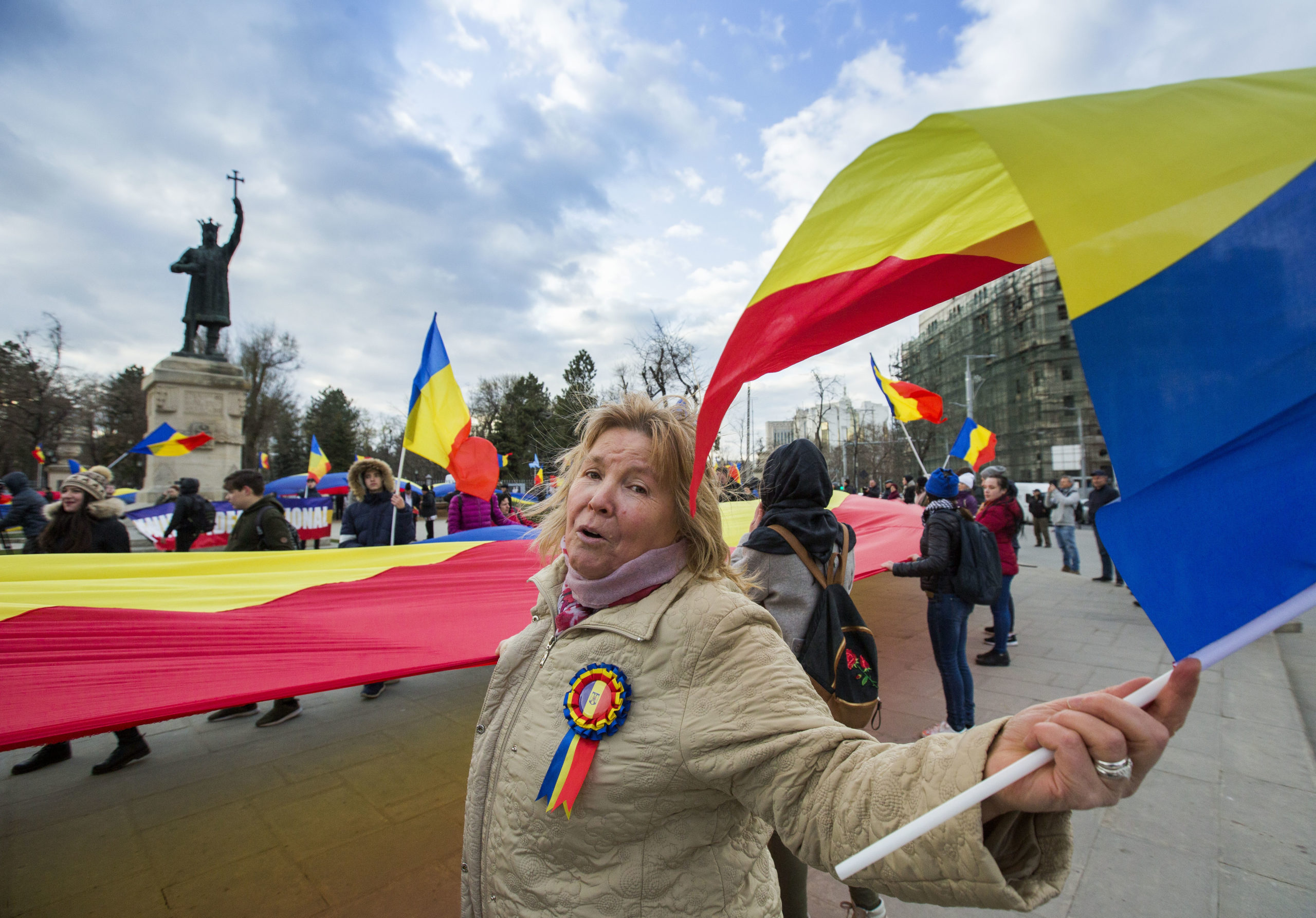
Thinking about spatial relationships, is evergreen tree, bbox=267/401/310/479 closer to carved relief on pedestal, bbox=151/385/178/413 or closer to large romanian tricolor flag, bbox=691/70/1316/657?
carved relief on pedestal, bbox=151/385/178/413

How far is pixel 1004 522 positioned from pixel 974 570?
7.18 ft

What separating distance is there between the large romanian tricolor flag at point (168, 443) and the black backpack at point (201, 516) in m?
4.59

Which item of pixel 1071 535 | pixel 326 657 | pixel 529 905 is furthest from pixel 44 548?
pixel 1071 535

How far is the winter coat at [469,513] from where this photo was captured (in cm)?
777

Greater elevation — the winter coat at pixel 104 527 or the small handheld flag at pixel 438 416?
the small handheld flag at pixel 438 416

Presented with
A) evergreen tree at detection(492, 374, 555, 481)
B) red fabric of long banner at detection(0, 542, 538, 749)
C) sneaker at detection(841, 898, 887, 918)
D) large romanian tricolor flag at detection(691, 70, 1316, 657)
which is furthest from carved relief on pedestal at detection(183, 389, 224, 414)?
evergreen tree at detection(492, 374, 555, 481)

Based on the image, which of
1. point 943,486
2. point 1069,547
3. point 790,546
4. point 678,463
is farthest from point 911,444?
point 678,463

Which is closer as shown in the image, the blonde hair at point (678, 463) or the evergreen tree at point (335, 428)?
the blonde hair at point (678, 463)

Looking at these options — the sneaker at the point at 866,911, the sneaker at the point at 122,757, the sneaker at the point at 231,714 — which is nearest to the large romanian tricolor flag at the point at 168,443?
the sneaker at the point at 231,714

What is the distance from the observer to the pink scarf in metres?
1.43

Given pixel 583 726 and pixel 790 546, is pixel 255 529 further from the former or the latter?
pixel 583 726

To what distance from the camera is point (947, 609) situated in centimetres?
436

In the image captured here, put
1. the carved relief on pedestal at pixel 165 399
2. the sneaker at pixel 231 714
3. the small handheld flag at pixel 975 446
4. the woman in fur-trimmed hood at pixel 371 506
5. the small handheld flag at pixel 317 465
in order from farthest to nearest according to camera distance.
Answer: the small handheld flag at pixel 317 465, the carved relief on pedestal at pixel 165 399, the small handheld flag at pixel 975 446, the woman in fur-trimmed hood at pixel 371 506, the sneaker at pixel 231 714

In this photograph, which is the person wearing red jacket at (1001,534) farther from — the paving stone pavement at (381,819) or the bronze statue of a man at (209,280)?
the bronze statue of a man at (209,280)
